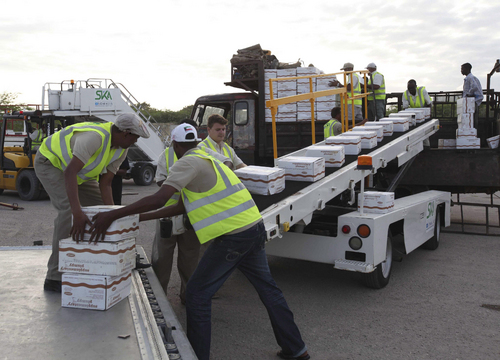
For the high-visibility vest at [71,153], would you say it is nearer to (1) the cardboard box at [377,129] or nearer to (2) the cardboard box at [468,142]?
(1) the cardboard box at [377,129]

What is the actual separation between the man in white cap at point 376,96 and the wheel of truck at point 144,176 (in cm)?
939

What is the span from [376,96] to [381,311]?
19.8ft

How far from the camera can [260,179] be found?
4.48 m

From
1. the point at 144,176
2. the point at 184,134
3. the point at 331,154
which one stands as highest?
the point at 184,134

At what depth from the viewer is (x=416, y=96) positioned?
368 inches

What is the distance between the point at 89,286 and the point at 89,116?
42.9 ft

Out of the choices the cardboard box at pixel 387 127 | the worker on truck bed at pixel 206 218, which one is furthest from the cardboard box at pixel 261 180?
the cardboard box at pixel 387 127

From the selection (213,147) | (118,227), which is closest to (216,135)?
(213,147)

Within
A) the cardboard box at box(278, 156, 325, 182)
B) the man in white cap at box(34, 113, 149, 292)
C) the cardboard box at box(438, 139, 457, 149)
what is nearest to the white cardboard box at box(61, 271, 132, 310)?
the man in white cap at box(34, 113, 149, 292)

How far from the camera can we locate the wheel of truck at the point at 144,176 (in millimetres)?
16550

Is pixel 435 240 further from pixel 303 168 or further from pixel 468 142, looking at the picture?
pixel 303 168

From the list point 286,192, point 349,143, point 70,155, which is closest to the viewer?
point 70,155

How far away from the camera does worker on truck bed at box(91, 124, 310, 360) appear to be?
3.10 meters

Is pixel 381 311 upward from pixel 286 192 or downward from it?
downward
